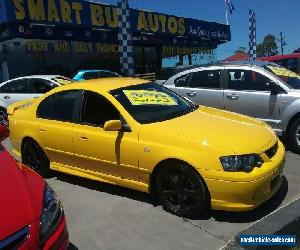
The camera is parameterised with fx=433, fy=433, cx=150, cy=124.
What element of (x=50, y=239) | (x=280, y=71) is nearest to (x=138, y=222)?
(x=50, y=239)

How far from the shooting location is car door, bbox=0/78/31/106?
35.6 ft

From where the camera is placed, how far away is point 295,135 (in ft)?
23.5

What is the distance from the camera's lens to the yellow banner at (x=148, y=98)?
5398mm

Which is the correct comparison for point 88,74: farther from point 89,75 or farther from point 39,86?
point 39,86

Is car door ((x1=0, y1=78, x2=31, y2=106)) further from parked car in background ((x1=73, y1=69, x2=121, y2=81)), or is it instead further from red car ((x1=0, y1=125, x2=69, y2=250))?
red car ((x1=0, y1=125, x2=69, y2=250))

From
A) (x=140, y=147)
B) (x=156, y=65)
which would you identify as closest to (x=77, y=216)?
(x=140, y=147)

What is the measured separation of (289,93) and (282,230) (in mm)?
3544

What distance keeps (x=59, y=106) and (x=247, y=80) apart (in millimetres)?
3533

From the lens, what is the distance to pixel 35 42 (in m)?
19.8

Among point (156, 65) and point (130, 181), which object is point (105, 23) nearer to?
point (156, 65)

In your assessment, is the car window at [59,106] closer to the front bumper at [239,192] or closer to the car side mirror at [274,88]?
the front bumper at [239,192]

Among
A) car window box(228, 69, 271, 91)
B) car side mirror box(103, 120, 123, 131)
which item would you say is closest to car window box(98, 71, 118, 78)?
car window box(228, 69, 271, 91)

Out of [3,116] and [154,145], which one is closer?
[154,145]

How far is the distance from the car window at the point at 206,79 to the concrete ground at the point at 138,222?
283 cm
